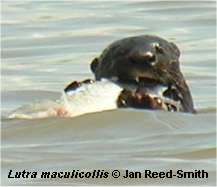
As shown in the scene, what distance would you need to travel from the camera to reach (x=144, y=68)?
273 inches

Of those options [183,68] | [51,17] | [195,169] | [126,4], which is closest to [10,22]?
Result: [51,17]

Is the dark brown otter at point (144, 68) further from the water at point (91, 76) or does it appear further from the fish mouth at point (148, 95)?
the water at point (91, 76)

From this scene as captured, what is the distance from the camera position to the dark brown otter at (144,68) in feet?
22.7

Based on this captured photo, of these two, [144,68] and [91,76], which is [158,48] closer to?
[144,68]

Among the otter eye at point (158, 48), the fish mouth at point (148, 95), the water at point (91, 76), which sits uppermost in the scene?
the otter eye at point (158, 48)

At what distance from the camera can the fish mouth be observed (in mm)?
6910

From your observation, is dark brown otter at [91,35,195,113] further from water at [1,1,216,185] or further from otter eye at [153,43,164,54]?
water at [1,1,216,185]

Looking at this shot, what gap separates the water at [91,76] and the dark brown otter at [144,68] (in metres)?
0.14

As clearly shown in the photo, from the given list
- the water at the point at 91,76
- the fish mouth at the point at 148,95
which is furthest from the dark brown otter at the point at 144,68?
the water at the point at 91,76

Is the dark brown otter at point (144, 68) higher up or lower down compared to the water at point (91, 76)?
higher up

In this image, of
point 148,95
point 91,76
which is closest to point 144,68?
point 148,95

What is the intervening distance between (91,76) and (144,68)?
2.35 metres

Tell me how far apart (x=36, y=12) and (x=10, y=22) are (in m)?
0.44

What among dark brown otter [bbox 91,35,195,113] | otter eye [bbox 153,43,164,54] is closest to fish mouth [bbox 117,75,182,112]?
dark brown otter [bbox 91,35,195,113]
